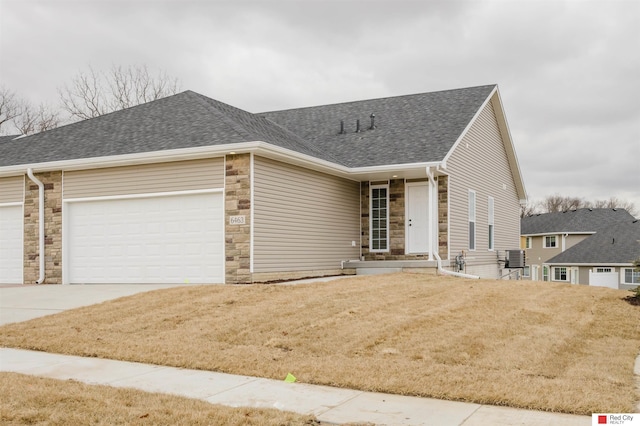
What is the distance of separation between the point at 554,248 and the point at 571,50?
33629 mm

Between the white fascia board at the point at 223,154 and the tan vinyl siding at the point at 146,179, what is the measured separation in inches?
6.6

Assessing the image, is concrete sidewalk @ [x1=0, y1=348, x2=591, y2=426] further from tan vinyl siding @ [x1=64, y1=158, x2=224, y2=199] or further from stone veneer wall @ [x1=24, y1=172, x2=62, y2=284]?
stone veneer wall @ [x1=24, y1=172, x2=62, y2=284]

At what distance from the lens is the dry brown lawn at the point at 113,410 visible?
4.70m

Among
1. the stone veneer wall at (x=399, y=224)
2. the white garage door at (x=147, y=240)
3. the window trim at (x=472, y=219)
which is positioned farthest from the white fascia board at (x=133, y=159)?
the window trim at (x=472, y=219)

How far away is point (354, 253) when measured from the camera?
1775cm

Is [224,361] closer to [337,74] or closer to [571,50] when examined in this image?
[571,50]

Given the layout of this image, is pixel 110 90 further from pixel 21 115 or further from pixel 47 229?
pixel 47 229

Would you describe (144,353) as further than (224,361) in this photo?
Yes

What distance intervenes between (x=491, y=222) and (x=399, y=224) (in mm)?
5563

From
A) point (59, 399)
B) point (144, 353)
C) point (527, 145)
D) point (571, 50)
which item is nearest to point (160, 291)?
point (144, 353)

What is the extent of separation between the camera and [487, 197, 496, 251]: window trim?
69.5 feet

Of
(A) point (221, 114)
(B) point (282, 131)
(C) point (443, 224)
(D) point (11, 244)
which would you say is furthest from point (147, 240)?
(C) point (443, 224)

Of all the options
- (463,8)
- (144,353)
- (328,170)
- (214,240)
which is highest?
(463,8)

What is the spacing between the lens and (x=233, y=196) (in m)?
13.6
